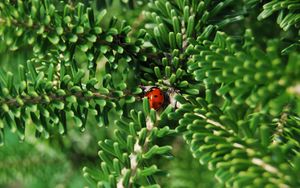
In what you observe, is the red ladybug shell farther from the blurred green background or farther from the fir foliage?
the blurred green background

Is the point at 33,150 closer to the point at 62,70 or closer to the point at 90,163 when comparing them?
the point at 90,163

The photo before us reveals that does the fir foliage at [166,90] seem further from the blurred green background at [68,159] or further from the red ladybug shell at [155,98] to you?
the blurred green background at [68,159]

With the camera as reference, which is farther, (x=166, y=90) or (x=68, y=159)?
(x=68, y=159)

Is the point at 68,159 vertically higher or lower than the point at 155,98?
higher

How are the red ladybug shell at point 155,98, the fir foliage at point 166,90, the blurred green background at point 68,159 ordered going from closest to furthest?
the fir foliage at point 166,90, the red ladybug shell at point 155,98, the blurred green background at point 68,159

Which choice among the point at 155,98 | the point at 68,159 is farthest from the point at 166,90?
the point at 68,159

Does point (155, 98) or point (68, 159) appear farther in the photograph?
point (68, 159)

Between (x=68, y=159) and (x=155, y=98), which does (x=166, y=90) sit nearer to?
(x=155, y=98)

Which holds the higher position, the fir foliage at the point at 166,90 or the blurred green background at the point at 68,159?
the blurred green background at the point at 68,159

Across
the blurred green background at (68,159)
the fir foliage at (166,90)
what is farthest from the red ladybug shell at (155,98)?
the blurred green background at (68,159)
